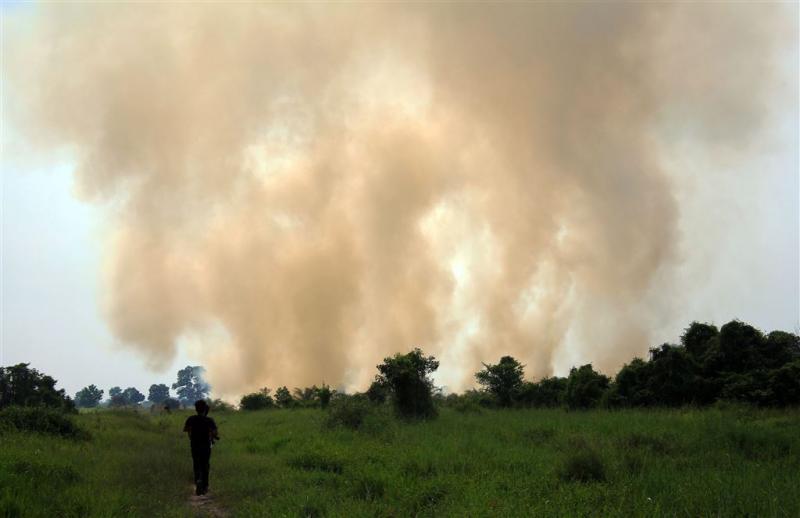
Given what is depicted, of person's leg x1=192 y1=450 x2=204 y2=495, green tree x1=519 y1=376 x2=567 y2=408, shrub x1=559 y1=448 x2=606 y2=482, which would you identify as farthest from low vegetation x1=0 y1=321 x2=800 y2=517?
green tree x1=519 y1=376 x2=567 y2=408

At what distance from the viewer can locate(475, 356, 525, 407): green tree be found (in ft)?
148

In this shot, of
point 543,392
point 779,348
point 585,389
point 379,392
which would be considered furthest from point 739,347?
point 379,392

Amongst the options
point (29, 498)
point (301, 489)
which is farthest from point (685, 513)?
point (29, 498)

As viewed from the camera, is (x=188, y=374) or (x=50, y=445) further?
(x=188, y=374)

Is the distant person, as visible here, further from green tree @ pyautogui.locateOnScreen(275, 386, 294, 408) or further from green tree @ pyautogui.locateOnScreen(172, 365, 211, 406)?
green tree @ pyautogui.locateOnScreen(172, 365, 211, 406)

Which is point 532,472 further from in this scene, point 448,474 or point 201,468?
point 201,468

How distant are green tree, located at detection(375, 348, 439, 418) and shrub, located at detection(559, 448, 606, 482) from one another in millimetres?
18377

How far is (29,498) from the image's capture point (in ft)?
29.3

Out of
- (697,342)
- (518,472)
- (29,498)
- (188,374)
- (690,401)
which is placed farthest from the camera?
(188,374)

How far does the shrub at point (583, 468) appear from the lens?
1101 centimetres

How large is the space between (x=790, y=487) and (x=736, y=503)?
1.96m

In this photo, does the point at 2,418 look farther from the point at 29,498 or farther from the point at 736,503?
the point at 736,503

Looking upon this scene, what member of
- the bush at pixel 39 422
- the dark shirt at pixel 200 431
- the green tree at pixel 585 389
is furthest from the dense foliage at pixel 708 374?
the bush at pixel 39 422

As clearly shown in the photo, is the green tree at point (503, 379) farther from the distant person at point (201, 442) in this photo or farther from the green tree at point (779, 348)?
the distant person at point (201, 442)
